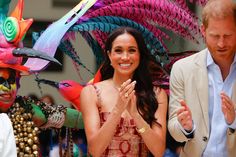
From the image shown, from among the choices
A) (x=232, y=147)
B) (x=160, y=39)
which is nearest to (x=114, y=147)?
(x=232, y=147)

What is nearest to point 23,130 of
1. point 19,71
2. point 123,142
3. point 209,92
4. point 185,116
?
point 19,71

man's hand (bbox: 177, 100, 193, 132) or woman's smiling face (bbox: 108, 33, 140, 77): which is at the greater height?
woman's smiling face (bbox: 108, 33, 140, 77)

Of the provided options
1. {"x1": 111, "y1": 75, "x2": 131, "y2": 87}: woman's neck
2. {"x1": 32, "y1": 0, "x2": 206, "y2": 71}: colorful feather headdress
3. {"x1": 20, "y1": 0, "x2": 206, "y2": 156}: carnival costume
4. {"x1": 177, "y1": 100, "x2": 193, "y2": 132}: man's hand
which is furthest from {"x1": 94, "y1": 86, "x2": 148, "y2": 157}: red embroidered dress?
{"x1": 32, "y1": 0, "x2": 206, "y2": 71}: colorful feather headdress

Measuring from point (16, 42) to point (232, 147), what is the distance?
1262 millimetres

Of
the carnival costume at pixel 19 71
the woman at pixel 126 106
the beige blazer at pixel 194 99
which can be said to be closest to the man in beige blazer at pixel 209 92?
the beige blazer at pixel 194 99

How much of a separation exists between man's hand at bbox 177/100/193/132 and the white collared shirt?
147 mm

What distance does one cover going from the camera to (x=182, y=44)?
12.2ft

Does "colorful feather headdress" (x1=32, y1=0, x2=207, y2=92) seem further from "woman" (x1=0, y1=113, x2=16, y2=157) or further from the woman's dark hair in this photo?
"woman" (x1=0, y1=113, x2=16, y2=157)

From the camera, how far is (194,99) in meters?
3.07

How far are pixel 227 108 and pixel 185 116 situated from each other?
0.20 metres

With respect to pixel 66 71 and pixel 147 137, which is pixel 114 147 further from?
pixel 66 71

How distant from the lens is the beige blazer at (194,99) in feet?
9.93

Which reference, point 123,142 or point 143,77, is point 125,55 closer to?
point 143,77

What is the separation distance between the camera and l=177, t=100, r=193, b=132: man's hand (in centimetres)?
291
